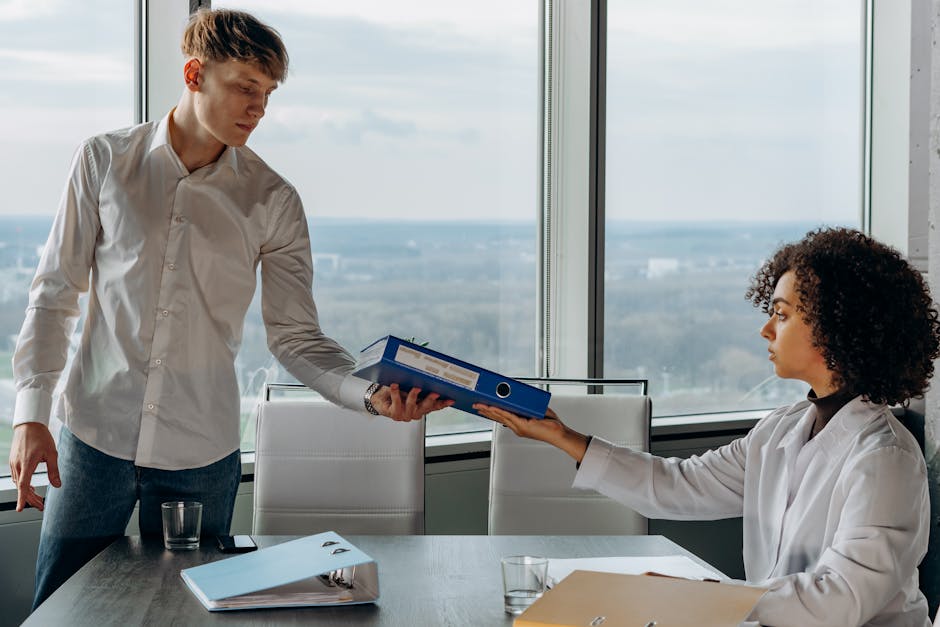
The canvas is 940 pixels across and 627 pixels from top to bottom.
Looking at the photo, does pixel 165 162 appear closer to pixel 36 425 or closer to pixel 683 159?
pixel 36 425

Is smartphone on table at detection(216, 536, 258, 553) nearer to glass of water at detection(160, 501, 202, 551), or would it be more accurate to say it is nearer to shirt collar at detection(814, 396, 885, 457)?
glass of water at detection(160, 501, 202, 551)

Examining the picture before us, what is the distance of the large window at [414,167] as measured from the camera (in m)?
3.33

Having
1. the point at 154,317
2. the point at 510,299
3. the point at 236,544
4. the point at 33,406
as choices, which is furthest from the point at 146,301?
the point at 510,299

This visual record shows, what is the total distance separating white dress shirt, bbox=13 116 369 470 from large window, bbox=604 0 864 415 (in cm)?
198

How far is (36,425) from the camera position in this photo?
6.21ft

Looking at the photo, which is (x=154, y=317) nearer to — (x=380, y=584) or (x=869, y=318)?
(x=380, y=584)

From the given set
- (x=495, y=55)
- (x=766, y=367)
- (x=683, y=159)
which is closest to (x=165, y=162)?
(x=495, y=55)

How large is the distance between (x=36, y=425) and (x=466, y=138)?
6.85ft

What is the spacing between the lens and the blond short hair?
2.07m

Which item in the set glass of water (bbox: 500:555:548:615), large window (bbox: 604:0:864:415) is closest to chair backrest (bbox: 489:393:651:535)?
glass of water (bbox: 500:555:548:615)

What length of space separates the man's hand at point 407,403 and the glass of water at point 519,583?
49 cm

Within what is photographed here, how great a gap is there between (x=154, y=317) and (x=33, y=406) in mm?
299

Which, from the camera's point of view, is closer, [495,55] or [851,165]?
[495,55]

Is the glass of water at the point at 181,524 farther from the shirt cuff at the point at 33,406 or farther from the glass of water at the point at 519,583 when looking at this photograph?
the glass of water at the point at 519,583
